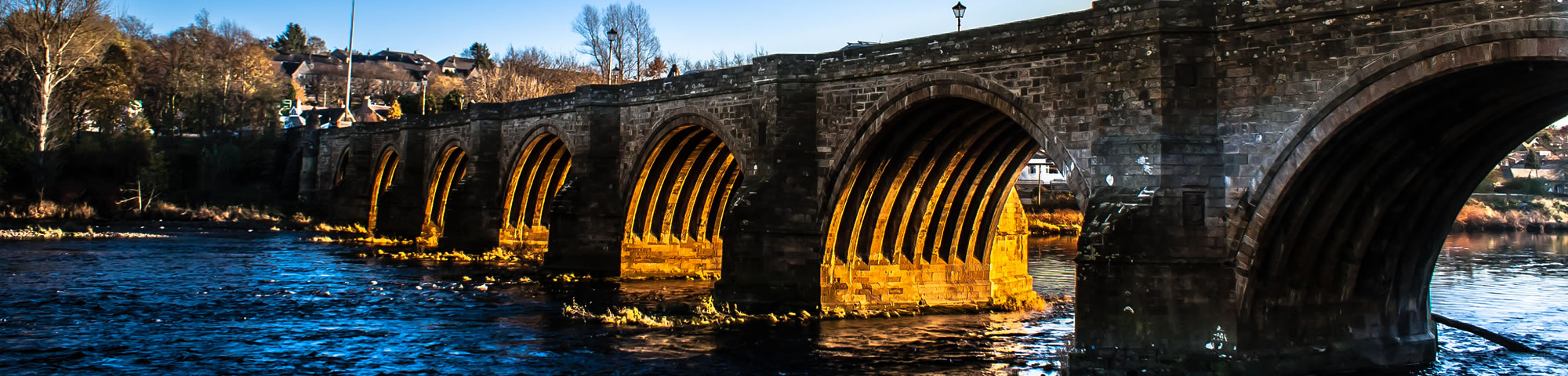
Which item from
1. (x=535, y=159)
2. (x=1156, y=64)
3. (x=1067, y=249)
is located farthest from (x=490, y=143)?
(x=1156, y=64)

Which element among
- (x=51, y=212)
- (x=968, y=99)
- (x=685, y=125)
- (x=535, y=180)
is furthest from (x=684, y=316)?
(x=51, y=212)

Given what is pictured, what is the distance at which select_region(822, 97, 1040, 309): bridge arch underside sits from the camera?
20859 millimetres

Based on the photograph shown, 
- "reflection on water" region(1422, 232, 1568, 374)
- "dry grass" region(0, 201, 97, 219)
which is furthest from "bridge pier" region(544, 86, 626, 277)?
"dry grass" region(0, 201, 97, 219)

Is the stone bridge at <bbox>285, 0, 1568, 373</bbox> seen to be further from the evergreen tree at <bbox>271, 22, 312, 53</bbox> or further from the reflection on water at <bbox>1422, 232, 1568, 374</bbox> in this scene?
the evergreen tree at <bbox>271, 22, 312, 53</bbox>

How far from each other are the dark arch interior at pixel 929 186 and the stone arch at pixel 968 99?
0.74 feet

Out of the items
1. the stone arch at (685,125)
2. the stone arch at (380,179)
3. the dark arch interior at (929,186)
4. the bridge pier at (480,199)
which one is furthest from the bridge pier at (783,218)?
the stone arch at (380,179)

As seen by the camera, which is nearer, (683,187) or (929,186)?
(929,186)

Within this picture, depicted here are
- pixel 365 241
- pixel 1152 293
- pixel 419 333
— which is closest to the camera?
pixel 1152 293

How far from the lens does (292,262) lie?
34594 mm

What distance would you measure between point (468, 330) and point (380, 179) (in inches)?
1427

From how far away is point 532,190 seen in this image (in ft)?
120

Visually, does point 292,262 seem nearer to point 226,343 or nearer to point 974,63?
point 226,343

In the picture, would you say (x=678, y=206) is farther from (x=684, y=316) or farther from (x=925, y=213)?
(x=925, y=213)

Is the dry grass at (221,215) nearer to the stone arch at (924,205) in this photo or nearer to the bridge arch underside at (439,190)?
the bridge arch underside at (439,190)
